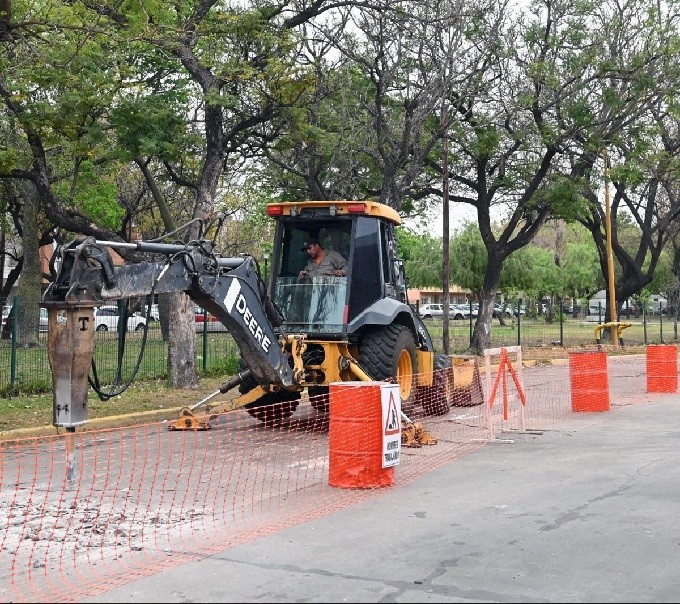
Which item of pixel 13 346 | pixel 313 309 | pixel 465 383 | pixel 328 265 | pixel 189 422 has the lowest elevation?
pixel 189 422

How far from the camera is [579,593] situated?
6105mm

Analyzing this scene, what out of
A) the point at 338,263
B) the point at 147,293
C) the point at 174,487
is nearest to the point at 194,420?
the point at 338,263

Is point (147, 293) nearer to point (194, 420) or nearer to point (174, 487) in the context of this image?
point (174, 487)

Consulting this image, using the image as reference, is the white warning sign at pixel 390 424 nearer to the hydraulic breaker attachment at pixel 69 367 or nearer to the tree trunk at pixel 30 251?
the hydraulic breaker attachment at pixel 69 367

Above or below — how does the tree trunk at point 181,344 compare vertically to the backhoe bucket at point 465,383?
above

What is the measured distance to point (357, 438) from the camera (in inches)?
384

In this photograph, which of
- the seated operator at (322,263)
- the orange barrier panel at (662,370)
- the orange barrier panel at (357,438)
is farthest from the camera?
the orange barrier panel at (662,370)

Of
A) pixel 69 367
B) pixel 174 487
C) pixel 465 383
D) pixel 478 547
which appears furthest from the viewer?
pixel 465 383

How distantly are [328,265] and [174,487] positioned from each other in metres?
4.99

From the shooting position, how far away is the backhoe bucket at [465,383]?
17438 mm

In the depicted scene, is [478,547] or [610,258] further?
[610,258]

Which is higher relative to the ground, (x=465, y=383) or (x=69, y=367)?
(x=69, y=367)

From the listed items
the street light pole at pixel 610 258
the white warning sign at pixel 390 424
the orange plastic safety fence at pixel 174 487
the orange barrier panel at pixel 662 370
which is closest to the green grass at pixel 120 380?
the orange plastic safety fence at pixel 174 487

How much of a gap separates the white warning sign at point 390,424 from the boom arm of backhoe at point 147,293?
2254mm
